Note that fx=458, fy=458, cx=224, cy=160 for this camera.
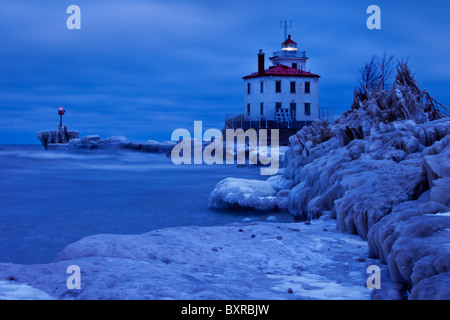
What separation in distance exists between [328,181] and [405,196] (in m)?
3.41

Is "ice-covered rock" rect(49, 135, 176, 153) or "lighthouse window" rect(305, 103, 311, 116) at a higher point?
"lighthouse window" rect(305, 103, 311, 116)

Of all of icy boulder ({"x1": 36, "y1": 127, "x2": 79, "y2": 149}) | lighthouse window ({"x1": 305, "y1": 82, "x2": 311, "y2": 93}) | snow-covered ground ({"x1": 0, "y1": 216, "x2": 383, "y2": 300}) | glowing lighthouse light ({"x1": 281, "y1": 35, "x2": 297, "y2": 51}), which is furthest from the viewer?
icy boulder ({"x1": 36, "y1": 127, "x2": 79, "y2": 149})

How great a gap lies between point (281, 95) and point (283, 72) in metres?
2.36

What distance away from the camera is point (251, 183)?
43.6ft

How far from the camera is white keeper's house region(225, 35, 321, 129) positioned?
4675 cm

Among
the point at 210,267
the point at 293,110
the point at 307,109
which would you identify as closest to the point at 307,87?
the point at 307,109

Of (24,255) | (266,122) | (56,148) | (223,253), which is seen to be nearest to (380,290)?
(223,253)

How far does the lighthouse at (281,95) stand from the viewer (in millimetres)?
46719

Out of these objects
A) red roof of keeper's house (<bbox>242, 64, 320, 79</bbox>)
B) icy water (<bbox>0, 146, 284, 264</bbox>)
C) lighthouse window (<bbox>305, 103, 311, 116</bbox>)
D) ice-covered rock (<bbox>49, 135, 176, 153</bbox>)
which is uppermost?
red roof of keeper's house (<bbox>242, 64, 320, 79</bbox>)

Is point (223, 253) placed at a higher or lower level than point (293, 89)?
lower

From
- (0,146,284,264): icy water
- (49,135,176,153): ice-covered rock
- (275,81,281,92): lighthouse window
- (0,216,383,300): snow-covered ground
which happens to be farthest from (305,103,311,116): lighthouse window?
(0,216,383,300): snow-covered ground

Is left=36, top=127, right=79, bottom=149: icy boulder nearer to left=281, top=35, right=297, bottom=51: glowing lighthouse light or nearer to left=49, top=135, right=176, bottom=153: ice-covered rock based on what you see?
left=49, top=135, right=176, bottom=153: ice-covered rock

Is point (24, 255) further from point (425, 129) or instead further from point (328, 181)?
point (425, 129)

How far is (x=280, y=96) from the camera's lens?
47.5 m
